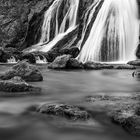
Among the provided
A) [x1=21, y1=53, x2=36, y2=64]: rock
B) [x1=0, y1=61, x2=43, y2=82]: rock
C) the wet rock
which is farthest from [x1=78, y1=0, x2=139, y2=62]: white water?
the wet rock

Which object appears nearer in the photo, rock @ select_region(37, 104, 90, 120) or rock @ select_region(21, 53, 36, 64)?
rock @ select_region(37, 104, 90, 120)

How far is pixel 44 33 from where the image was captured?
39.8 meters

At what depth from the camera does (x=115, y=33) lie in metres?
29.1

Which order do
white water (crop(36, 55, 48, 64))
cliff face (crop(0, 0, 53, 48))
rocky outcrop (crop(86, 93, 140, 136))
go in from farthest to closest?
1. cliff face (crop(0, 0, 53, 48))
2. white water (crop(36, 55, 48, 64))
3. rocky outcrop (crop(86, 93, 140, 136))

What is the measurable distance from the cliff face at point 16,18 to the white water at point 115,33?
13.8 m

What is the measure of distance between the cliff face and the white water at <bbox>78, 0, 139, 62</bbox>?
13.8m

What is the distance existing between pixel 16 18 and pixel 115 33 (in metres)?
21.7

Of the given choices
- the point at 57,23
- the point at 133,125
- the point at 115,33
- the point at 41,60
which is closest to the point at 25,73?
the point at 133,125

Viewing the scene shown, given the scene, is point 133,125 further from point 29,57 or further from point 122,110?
point 29,57

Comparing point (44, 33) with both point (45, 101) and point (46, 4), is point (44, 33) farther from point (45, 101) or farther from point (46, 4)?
point (45, 101)

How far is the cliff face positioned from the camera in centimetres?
4378

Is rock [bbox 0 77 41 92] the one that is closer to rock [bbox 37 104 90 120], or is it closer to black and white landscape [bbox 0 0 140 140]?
black and white landscape [bbox 0 0 140 140]

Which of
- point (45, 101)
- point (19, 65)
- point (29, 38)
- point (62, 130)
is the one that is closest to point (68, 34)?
point (29, 38)

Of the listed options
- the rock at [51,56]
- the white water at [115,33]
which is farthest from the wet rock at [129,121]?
the rock at [51,56]
